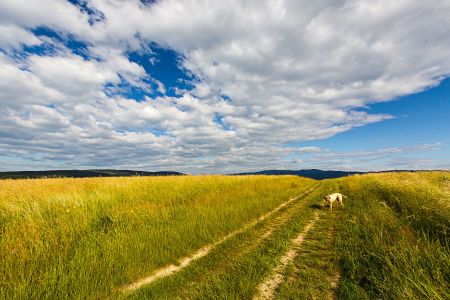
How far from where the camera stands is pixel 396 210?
1002 cm

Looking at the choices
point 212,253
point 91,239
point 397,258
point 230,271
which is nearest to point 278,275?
point 230,271

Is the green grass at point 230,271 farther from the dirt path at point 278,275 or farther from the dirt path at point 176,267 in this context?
the dirt path at point 176,267

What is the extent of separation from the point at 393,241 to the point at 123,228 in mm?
7687

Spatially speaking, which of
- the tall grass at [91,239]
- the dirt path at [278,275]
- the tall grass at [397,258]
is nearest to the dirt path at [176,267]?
the tall grass at [91,239]

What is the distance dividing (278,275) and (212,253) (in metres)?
2.08

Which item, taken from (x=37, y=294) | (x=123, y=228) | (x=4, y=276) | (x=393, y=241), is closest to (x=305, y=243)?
(x=393, y=241)

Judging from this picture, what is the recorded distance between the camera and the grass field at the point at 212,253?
454 centimetres

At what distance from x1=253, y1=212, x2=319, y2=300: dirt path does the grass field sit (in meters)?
0.03

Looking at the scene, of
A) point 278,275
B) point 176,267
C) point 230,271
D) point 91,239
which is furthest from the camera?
point 91,239

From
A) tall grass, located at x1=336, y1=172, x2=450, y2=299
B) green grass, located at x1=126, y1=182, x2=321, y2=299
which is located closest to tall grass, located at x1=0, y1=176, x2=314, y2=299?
green grass, located at x1=126, y1=182, x2=321, y2=299

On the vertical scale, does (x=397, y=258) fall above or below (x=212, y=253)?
above

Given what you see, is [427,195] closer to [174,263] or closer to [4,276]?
[174,263]

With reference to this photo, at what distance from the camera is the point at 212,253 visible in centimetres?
666

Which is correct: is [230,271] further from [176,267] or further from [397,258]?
[397,258]
